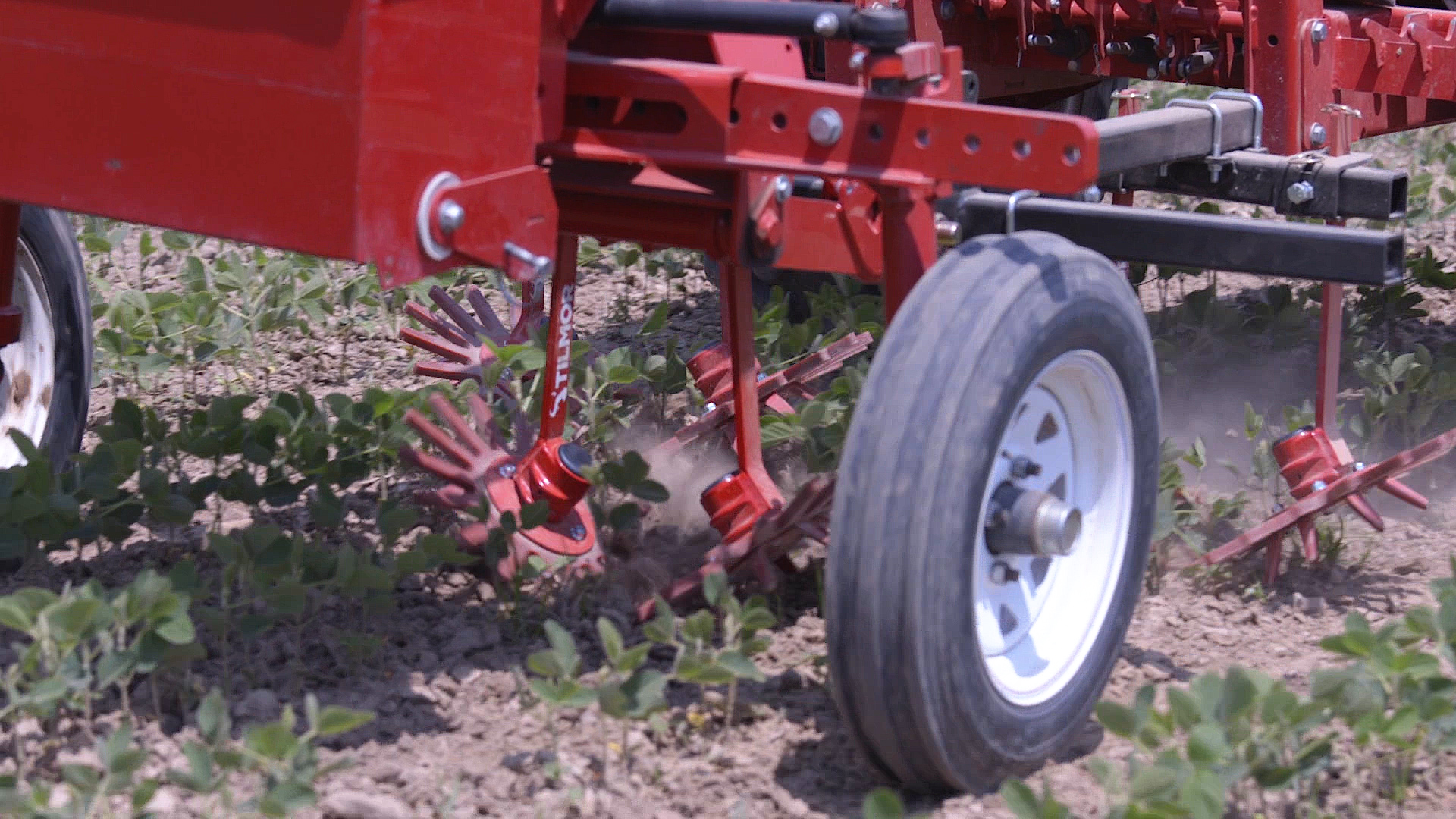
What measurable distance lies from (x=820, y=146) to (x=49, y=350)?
1.59m

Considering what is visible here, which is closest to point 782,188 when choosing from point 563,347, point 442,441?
point 563,347

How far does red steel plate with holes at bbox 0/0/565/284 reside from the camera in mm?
2035

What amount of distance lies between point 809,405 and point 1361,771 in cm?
117

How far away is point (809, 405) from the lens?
3.10 metres

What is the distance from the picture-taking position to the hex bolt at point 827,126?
228cm

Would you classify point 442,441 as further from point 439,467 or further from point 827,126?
→ point 827,126

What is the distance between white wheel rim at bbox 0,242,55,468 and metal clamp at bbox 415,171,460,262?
1.26 meters

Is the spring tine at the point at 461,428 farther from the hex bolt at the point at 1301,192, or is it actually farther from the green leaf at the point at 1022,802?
the hex bolt at the point at 1301,192

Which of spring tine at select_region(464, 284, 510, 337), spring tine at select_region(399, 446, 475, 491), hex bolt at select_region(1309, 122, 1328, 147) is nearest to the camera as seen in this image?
spring tine at select_region(399, 446, 475, 491)

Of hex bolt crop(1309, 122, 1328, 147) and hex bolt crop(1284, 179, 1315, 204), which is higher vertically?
hex bolt crop(1309, 122, 1328, 147)

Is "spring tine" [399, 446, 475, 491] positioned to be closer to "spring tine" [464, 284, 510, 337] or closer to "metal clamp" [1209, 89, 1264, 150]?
"spring tine" [464, 284, 510, 337]

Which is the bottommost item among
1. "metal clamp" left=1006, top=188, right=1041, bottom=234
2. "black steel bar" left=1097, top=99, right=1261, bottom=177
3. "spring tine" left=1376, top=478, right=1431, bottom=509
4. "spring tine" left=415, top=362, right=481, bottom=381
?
"spring tine" left=1376, top=478, right=1431, bottom=509

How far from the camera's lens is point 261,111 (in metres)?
2.07

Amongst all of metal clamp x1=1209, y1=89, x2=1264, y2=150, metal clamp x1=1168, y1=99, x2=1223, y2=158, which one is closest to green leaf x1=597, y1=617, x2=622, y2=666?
metal clamp x1=1168, y1=99, x2=1223, y2=158
